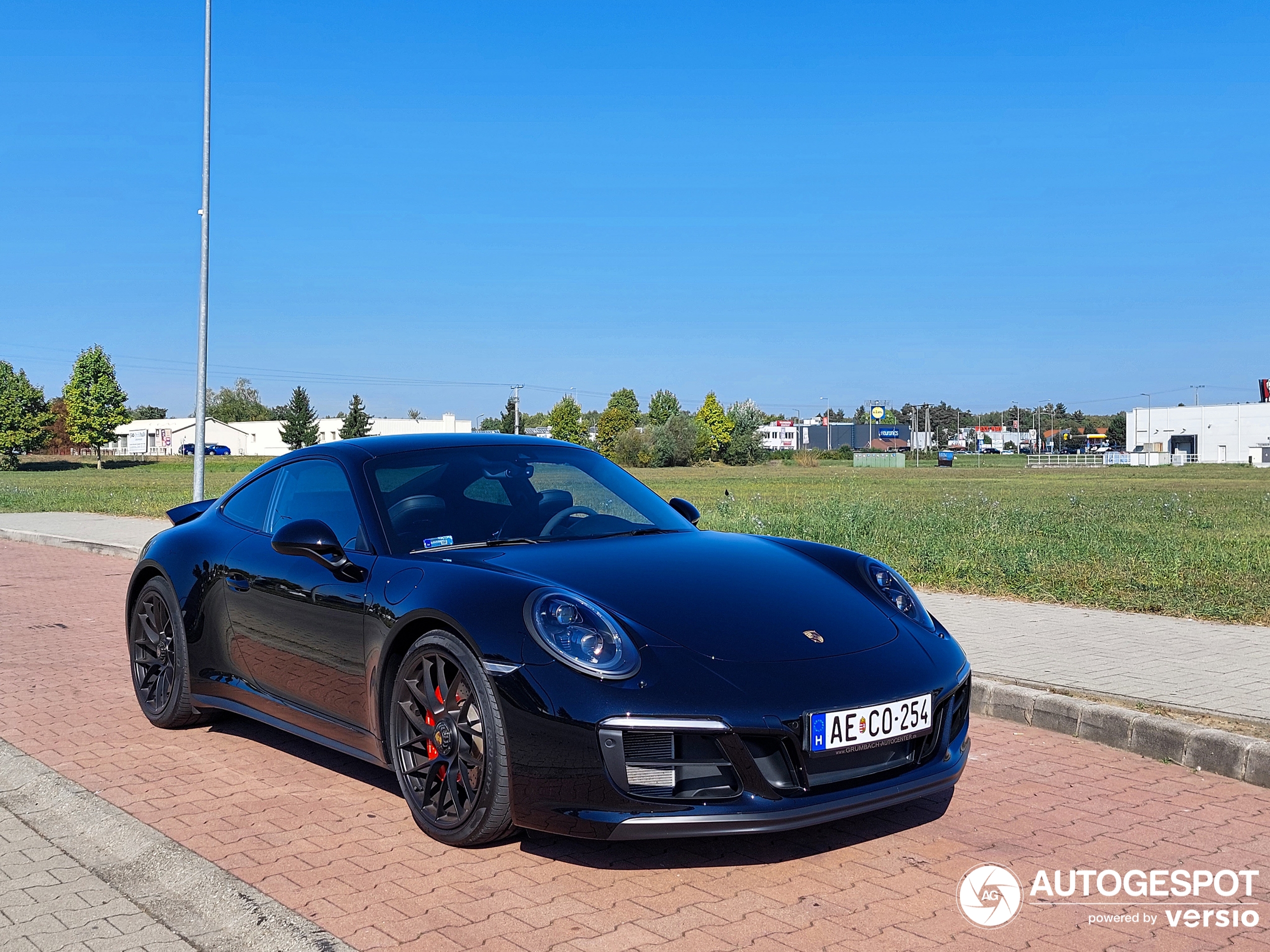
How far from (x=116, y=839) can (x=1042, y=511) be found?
67.5 feet

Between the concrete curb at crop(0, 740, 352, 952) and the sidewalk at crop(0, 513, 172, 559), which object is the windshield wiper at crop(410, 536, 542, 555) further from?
the sidewalk at crop(0, 513, 172, 559)

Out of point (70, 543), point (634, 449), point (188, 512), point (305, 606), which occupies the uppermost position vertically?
point (188, 512)

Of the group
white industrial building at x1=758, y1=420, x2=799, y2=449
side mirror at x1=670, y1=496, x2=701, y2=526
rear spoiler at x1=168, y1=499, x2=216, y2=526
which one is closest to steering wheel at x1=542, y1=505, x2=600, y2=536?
side mirror at x1=670, y1=496, x2=701, y2=526

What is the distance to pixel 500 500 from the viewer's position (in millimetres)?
4750

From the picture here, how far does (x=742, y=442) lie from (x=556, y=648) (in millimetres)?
115650

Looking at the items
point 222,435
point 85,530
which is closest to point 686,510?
point 85,530

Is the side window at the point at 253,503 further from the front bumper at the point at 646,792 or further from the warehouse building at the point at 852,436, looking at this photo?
the warehouse building at the point at 852,436

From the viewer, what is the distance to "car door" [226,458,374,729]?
169 inches

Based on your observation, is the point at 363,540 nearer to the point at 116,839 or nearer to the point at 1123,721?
the point at 116,839

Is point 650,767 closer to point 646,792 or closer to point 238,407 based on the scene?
point 646,792

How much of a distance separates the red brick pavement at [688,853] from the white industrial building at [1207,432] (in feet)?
350

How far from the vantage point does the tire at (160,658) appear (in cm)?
550

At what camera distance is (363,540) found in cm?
Answer: 447

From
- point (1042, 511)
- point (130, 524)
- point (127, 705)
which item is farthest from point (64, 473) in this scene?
point (127, 705)
